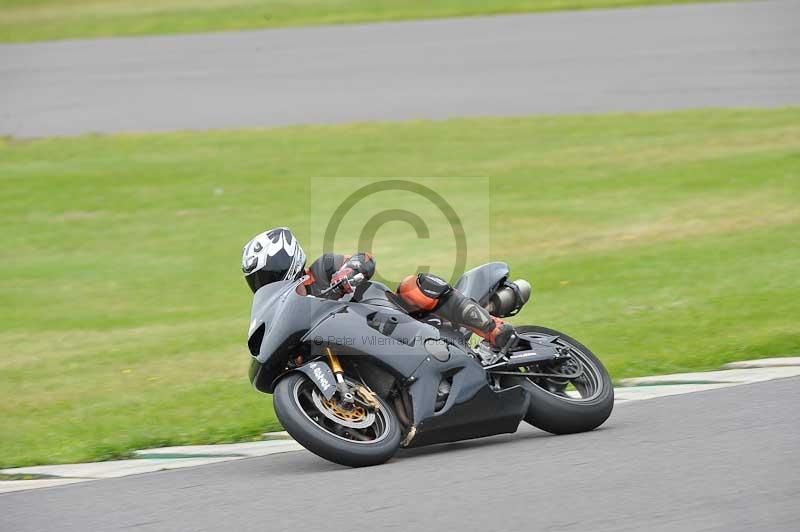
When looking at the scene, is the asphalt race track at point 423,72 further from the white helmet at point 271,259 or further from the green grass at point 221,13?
the white helmet at point 271,259

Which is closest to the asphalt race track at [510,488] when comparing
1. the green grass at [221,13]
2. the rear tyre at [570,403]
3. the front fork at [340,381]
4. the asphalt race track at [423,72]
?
the rear tyre at [570,403]

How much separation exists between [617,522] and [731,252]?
7854 mm

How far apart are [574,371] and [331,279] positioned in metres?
1.58

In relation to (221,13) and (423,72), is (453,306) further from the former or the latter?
(221,13)

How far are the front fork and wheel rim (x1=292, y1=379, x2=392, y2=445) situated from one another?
7 centimetres

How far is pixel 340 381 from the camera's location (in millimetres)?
6512

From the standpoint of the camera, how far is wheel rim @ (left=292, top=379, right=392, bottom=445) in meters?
6.48

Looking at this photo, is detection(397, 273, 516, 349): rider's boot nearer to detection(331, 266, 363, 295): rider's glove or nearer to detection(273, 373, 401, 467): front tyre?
detection(331, 266, 363, 295): rider's glove

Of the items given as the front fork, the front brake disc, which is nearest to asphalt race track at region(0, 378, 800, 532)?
the front brake disc

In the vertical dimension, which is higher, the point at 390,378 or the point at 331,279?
the point at 331,279

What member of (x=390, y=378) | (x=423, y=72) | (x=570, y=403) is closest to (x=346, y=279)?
(x=390, y=378)

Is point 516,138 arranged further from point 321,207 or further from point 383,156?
point 321,207

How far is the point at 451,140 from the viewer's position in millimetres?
18500

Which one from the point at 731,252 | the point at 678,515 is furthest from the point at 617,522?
the point at 731,252
